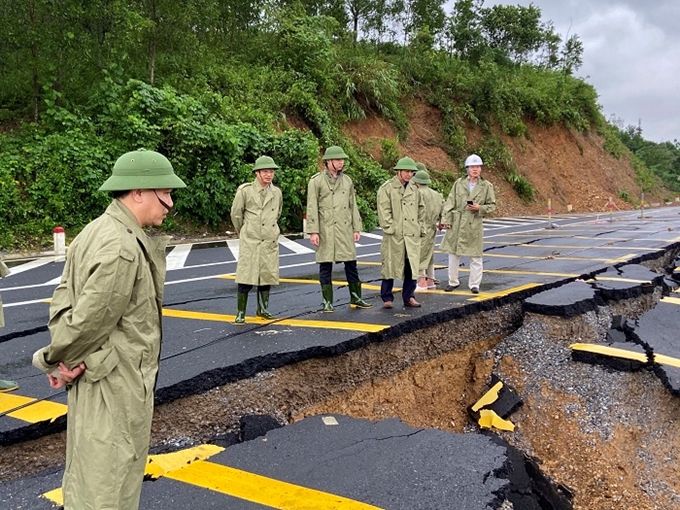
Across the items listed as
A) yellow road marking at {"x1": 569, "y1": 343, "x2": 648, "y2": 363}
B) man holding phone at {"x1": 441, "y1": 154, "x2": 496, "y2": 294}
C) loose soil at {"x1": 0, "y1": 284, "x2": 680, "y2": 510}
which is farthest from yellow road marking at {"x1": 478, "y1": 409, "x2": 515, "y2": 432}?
man holding phone at {"x1": 441, "y1": 154, "x2": 496, "y2": 294}

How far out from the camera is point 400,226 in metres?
6.36

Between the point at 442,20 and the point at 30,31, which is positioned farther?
the point at 442,20

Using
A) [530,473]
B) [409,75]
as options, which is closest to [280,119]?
[409,75]

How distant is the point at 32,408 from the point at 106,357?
7.20ft

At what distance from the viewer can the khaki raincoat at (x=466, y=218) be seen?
24.4ft

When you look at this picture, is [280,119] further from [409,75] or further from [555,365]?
[555,365]

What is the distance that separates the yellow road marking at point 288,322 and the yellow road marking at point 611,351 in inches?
82.4

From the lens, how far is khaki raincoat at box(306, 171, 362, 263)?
6172mm

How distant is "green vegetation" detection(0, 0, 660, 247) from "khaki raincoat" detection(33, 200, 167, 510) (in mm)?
10453

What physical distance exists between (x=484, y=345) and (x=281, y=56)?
16058 mm

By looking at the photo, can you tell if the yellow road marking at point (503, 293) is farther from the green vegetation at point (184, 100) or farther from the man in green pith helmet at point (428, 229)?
the green vegetation at point (184, 100)

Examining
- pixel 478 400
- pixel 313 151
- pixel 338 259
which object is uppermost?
pixel 313 151

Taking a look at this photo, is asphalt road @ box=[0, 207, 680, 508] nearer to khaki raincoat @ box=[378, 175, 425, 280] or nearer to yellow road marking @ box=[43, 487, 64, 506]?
yellow road marking @ box=[43, 487, 64, 506]

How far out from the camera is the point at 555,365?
5.79 m
